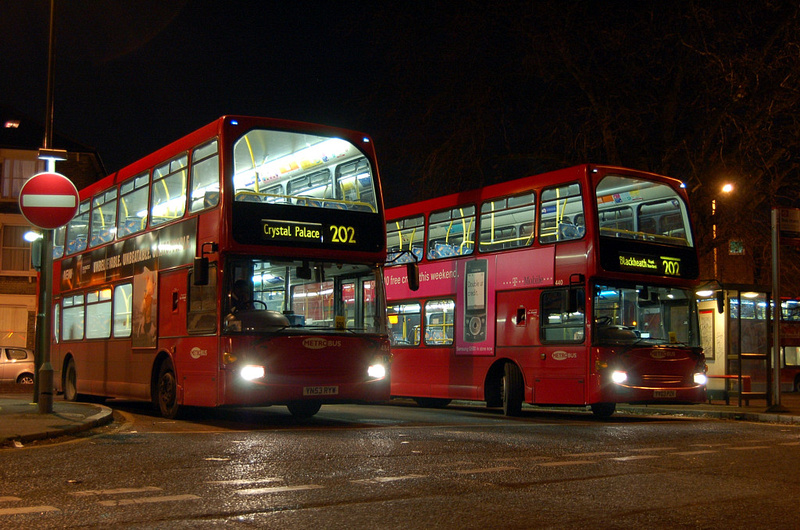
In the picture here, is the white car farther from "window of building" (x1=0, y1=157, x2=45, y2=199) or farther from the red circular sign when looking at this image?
the red circular sign

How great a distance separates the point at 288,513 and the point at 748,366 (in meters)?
20.8

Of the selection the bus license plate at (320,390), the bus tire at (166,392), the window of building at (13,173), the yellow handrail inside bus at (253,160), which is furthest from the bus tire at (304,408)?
the window of building at (13,173)

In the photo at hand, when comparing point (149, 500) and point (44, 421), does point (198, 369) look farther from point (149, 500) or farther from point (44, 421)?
point (149, 500)

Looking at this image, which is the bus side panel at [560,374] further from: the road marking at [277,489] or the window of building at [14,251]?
the window of building at [14,251]

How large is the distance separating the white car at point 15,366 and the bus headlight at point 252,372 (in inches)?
846

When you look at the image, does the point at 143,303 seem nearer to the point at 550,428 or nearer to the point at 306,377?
the point at 306,377

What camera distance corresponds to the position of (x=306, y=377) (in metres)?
13.7

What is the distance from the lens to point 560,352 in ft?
55.5

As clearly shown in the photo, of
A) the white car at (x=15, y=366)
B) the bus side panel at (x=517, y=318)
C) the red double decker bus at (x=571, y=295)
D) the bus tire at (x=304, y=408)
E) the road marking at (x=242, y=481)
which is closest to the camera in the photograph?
the road marking at (x=242, y=481)

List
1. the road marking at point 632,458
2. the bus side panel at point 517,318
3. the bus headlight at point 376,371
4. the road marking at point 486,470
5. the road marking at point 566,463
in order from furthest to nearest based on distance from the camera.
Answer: the bus side panel at point 517,318
the bus headlight at point 376,371
the road marking at point 632,458
the road marking at point 566,463
the road marking at point 486,470

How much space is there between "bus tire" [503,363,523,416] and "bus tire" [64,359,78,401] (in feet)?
29.8

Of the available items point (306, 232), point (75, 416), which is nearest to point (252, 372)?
point (306, 232)

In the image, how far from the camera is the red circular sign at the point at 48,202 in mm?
13633

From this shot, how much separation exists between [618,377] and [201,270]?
7.27 meters
